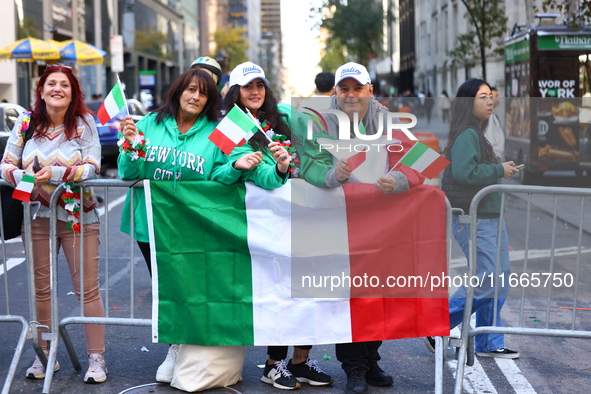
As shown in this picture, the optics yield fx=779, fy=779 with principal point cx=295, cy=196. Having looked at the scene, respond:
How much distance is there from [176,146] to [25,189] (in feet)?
3.09

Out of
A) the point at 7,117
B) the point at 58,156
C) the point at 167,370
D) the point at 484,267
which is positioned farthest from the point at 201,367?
the point at 7,117

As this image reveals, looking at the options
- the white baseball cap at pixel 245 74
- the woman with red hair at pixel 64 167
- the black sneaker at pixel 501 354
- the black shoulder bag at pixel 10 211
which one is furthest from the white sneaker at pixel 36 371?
the black sneaker at pixel 501 354

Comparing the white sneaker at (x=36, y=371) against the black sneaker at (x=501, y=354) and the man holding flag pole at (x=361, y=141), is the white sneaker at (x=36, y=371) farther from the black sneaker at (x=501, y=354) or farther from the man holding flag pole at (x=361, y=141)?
the black sneaker at (x=501, y=354)

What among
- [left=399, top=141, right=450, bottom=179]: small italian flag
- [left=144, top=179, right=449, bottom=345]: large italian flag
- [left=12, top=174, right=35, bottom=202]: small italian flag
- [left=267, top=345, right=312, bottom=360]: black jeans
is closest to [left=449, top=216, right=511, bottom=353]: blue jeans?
[left=144, top=179, right=449, bottom=345]: large italian flag

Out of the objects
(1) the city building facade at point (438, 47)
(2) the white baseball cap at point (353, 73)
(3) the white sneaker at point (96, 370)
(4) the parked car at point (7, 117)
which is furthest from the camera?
(1) the city building facade at point (438, 47)

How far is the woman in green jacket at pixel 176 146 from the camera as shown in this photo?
476cm

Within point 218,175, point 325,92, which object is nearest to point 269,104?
point 218,175

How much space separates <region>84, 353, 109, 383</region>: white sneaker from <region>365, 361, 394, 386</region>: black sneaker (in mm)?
1712

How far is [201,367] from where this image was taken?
4.77 meters

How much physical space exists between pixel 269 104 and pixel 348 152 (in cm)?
87

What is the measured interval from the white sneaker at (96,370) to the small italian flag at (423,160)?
2352 mm

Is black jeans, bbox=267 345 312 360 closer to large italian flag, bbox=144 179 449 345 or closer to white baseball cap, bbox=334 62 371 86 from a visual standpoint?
large italian flag, bbox=144 179 449 345

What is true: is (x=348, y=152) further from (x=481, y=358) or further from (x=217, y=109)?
(x=481, y=358)

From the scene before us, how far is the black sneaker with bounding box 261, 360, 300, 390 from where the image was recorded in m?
4.91
